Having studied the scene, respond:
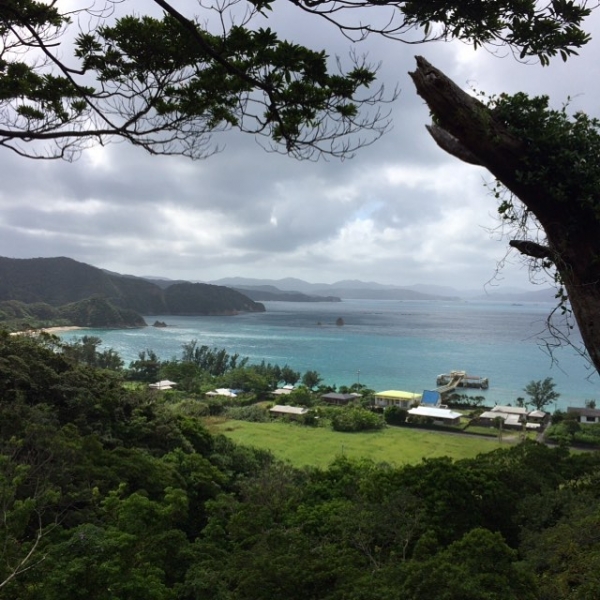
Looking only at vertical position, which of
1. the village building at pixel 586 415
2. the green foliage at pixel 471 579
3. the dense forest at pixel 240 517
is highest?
the green foliage at pixel 471 579

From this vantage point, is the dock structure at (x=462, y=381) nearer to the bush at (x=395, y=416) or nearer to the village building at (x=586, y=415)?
the village building at (x=586, y=415)

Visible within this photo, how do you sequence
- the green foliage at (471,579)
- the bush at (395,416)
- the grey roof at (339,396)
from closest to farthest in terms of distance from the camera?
the green foliage at (471,579) < the bush at (395,416) < the grey roof at (339,396)

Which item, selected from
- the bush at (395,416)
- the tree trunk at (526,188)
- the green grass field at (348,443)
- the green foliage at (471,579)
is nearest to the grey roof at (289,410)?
the green grass field at (348,443)

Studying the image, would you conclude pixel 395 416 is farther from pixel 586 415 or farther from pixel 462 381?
pixel 462 381

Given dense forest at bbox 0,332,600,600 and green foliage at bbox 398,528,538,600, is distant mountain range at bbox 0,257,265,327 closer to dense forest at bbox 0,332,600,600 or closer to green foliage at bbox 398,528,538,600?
dense forest at bbox 0,332,600,600

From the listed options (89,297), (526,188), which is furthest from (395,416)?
(89,297)

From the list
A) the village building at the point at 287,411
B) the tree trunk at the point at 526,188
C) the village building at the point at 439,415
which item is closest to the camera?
the tree trunk at the point at 526,188

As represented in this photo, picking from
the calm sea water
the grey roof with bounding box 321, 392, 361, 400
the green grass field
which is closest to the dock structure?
the calm sea water

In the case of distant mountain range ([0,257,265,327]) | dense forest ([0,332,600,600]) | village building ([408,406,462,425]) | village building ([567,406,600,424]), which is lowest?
village building ([408,406,462,425])
